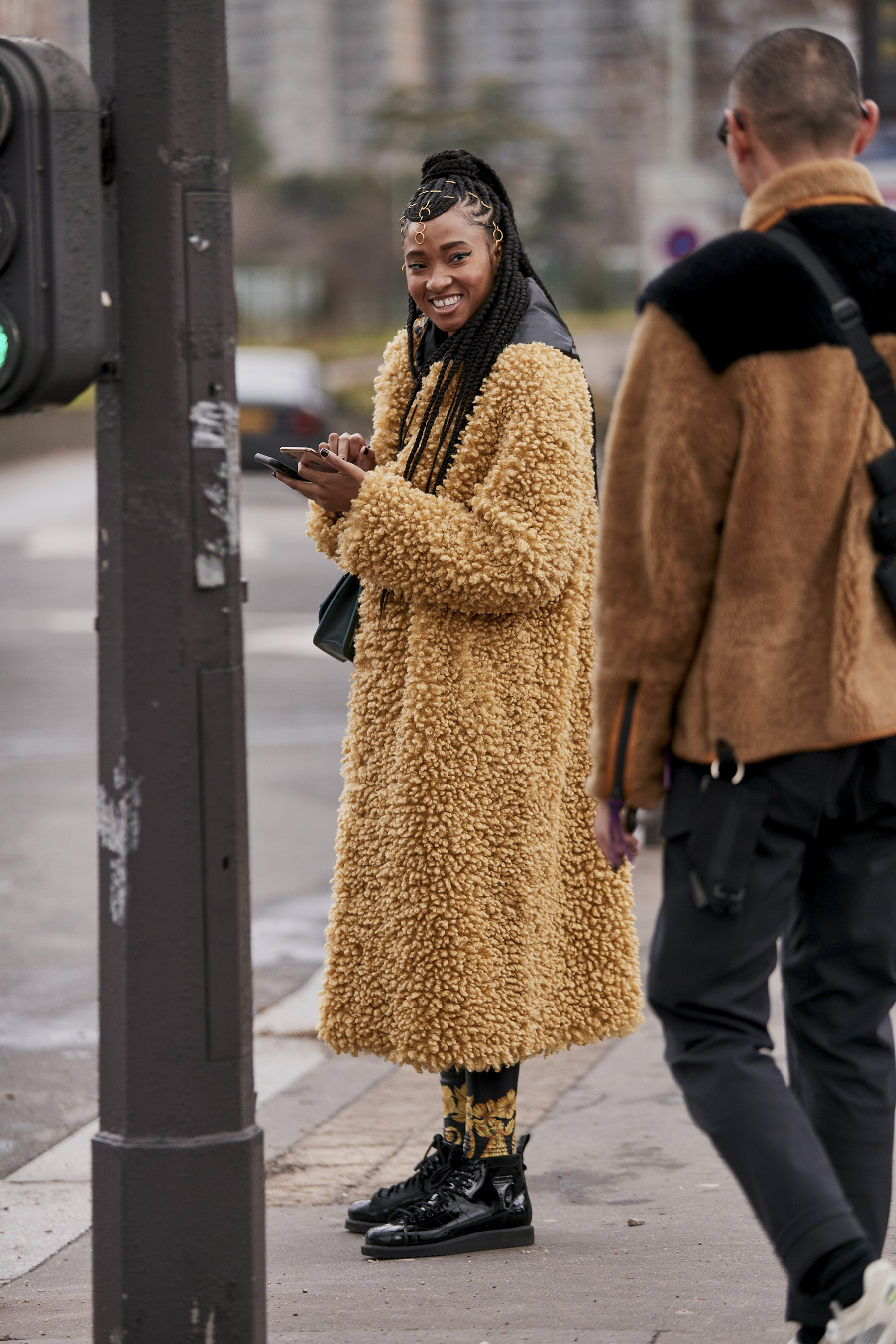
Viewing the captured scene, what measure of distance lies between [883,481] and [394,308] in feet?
198

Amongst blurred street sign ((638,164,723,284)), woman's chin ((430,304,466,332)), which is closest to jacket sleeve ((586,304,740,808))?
woman's chin ((430,304,466,332))

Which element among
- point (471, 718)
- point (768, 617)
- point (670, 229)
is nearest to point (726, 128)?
point (768, 617)

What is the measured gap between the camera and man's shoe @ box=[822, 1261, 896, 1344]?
9.34 feet

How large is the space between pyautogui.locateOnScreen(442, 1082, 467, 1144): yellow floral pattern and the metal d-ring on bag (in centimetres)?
161

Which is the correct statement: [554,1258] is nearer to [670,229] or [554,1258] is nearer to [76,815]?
[76,815]

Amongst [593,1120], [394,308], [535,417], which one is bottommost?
[394,308]

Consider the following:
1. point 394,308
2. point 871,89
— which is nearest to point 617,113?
point 394,308

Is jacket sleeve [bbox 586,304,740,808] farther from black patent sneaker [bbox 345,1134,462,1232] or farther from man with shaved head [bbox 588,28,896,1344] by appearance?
black patent sneaker [bbox 345,1134,462,1232]

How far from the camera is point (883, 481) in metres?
2.90

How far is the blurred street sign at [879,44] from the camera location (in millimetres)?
9016

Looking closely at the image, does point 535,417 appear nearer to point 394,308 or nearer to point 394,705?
point 394,705

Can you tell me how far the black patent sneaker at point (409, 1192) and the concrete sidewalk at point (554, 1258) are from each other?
59 millimetres

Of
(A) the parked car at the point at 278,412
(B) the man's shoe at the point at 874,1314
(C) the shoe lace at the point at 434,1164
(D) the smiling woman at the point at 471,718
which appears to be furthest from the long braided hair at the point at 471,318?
(A) the parked car at the point at 278,412

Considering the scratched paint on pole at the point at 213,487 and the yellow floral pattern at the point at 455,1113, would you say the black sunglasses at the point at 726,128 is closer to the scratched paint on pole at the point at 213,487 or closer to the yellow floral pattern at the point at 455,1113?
the scratched paint on pole at the point at 213,487
